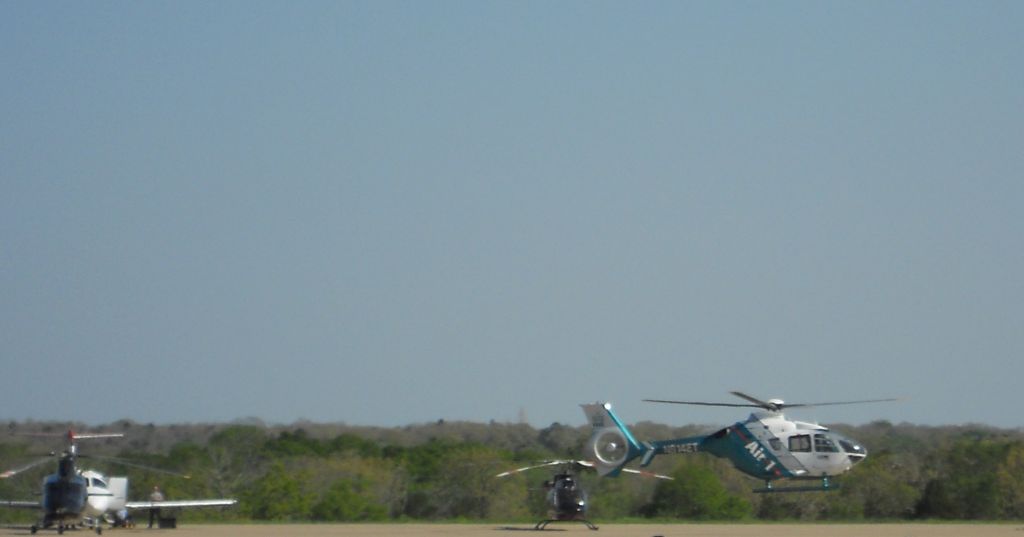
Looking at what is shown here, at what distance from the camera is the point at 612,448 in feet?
185

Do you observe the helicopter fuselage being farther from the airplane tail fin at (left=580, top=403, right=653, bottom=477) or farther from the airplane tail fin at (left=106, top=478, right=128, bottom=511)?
the airplane tail fin at (left=106, top=478, right=128, bottom=511)

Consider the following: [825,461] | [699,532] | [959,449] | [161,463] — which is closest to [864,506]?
[959,449]


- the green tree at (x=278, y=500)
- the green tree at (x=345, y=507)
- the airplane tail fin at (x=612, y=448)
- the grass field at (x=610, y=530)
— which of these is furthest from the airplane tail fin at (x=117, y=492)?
the airplane tail fin at (x=612, y=448)

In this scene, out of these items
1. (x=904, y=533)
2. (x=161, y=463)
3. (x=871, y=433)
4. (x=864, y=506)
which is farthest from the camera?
(x=871, y=433)

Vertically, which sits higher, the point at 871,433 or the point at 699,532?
the point at 871,433

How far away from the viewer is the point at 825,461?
174 feet

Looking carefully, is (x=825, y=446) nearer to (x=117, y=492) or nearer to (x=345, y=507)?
(x=345, y=507)

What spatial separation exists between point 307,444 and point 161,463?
1035 centimetres

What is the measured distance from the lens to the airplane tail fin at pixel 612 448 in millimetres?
56125

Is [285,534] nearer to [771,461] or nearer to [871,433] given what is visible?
[771,461]

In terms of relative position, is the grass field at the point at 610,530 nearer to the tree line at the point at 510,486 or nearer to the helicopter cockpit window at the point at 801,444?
the helicopter cockpit window at the point at 801,444

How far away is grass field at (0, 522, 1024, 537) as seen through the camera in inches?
1907

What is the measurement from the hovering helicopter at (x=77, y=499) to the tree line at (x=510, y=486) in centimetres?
913

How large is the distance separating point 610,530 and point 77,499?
54.9 feet
